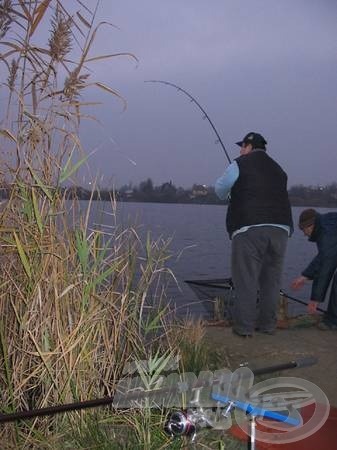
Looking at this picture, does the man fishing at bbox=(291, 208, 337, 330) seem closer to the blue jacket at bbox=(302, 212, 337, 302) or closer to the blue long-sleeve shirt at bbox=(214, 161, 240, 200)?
the blue jacket at bbox=(302, 212, 337, 302)

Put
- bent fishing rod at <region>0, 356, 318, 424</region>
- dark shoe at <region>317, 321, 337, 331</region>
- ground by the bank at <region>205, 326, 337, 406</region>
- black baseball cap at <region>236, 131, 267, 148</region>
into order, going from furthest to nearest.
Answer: dark shoe at <region>317, 321, 337, 331</region>, black baseball cap at <region>236, 131, 267, 148</region>, ground by the bank at <region>205, 326, 337, 406</region>, bent fishing rod at <region>0, 356, 318, 424</region>

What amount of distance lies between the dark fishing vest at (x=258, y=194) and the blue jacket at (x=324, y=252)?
739 millimetres

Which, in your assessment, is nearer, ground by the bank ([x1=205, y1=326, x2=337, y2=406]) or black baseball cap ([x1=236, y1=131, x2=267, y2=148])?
ground by the bank ([x1=205, y1=326, x2=337, y2=406])

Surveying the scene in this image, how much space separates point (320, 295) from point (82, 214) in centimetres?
360

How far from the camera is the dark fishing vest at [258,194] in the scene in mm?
5914

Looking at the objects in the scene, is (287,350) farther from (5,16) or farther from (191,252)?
(191,252)

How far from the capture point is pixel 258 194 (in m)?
Answer: 5.93

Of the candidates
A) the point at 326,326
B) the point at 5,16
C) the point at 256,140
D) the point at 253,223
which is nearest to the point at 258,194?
the point at 253,223

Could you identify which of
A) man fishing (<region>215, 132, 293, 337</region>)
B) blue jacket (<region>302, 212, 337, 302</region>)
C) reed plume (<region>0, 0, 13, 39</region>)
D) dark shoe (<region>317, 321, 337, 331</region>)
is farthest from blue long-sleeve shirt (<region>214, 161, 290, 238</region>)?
reed plume (<region>0, 0, 13, 39</region>)

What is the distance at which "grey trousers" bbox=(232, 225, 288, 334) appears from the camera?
5898mm

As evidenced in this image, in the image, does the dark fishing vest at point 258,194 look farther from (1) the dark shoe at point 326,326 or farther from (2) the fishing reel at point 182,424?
(2) the fishing reel at point 182,424

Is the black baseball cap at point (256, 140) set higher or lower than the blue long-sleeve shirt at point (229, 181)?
higher

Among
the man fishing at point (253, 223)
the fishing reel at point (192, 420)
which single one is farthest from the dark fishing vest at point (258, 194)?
the fishing reel at point (192, 420)

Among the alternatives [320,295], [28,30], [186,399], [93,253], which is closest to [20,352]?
[93,253]
